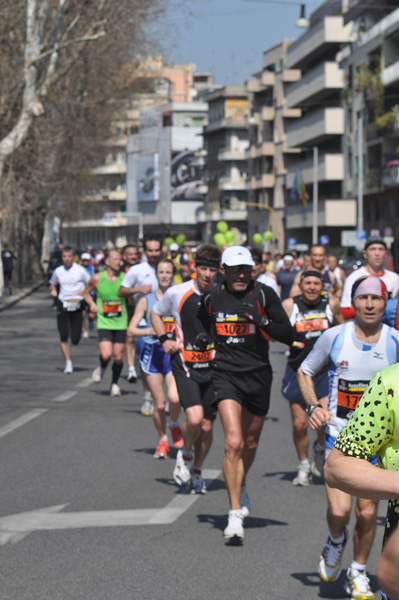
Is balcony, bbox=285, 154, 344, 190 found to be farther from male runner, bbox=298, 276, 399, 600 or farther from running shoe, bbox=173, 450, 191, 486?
male runner, bbox=298, 276, 399, 600

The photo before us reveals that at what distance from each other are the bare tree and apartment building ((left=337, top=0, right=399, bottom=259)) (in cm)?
1323

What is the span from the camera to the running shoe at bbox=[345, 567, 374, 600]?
20.0 feet

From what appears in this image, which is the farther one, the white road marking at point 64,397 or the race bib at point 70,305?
the race bib at point 70,305

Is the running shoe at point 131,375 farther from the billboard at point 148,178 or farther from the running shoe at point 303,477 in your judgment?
the billboard at point 148,178

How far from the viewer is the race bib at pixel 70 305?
18078mm

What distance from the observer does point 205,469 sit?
1003 centimetres

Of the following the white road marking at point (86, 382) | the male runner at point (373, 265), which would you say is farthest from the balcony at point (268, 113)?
the male runner at point (373, 265)

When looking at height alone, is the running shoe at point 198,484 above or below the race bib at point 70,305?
below

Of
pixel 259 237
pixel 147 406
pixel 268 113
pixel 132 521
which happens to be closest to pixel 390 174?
pixel 259 237

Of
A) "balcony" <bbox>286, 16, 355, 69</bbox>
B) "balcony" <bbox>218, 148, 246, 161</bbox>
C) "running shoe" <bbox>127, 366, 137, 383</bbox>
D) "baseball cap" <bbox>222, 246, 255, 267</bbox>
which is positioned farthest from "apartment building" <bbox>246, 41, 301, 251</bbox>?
"baseball cap" <bbox>222, 246, 255, 267</bbox>

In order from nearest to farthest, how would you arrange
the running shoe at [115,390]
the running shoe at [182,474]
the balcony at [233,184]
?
the running shoe at [182,474]
the running shoe at [115,390]
the balcony at [233,184]

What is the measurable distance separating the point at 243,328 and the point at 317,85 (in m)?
71.6

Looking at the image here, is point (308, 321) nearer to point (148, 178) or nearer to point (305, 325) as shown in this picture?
point (305, 325)

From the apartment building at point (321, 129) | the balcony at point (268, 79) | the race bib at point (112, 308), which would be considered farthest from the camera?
the balcony at point (268, 79)
